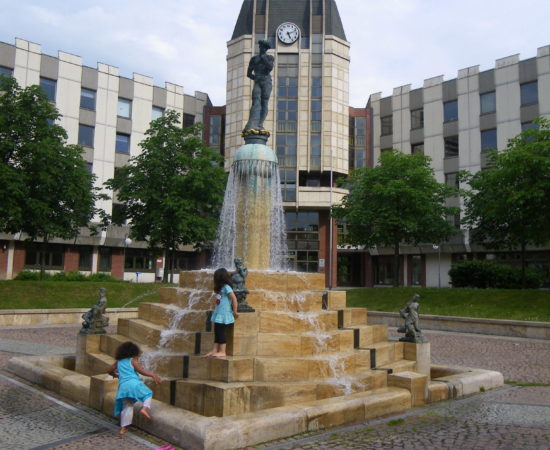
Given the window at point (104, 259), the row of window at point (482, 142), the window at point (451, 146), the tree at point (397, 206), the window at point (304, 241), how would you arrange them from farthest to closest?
the window at point (304, 241) < the window at point (451, 146) < the window at point (104, 259) < the row of window at point (482, 142) < the tree at point (397, 206)

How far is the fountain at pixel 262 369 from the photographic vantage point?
22.1 ft

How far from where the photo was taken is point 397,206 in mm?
30234

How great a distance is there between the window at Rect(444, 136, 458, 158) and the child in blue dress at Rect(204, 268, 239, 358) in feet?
141

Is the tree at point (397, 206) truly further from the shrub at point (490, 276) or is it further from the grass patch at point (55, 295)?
the grass patch at point (55, 295)

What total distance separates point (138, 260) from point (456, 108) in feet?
106

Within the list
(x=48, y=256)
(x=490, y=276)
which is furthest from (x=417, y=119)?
(x=48, y=256)

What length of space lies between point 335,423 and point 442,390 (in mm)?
2700

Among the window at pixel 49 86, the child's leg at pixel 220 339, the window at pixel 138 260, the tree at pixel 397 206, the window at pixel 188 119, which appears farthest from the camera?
the window at pixel 188 119

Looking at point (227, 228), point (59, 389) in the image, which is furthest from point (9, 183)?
point (59, 389)

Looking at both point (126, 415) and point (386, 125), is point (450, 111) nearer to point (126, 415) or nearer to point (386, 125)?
point (386, 125)

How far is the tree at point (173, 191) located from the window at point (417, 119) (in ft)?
83.0

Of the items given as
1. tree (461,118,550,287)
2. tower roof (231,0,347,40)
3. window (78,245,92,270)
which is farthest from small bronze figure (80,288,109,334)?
tower roof (231,0,347,40)

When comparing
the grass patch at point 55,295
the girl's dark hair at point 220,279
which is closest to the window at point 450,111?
the grass patch at point 55,295

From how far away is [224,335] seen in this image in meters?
7.91
